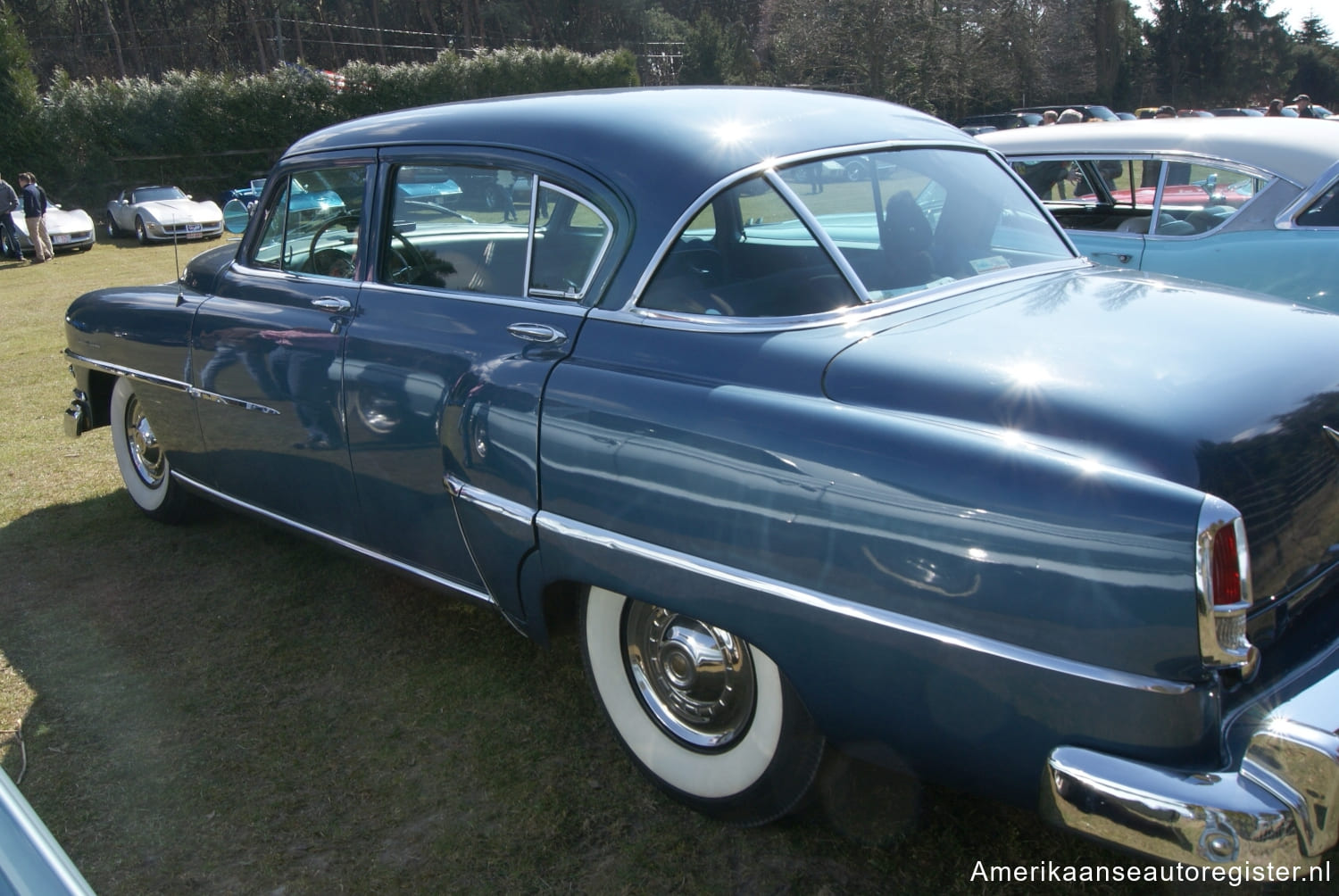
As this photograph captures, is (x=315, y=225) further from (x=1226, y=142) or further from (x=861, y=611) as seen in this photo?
(x=1226, y=142)

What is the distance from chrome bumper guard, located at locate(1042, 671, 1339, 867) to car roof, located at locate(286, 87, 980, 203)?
5.35 ft

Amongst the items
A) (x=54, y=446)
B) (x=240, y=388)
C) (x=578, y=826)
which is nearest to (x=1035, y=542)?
(x=578, y=826)

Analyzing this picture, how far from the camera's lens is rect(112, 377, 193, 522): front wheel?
15.2 ft

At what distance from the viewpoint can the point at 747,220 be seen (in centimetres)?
267

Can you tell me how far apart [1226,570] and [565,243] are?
5.87 feet

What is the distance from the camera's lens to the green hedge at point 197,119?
2772 centimetres

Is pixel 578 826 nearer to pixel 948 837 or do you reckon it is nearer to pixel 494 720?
pixel 494 720

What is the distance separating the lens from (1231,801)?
5.40ft

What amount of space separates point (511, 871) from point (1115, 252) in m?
4.61

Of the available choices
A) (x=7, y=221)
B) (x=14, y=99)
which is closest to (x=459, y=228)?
(x=7, y=221)

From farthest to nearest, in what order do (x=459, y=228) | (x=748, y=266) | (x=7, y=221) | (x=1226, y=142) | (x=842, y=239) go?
(x=7, y=221)
(x=1226, y=142)
(x=459, y=228)
(x=842, y=239)
(x=748, y=266)

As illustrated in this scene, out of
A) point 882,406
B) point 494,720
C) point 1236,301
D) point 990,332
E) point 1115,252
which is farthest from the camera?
point 1115,252

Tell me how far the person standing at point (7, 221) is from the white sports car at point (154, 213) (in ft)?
7.83

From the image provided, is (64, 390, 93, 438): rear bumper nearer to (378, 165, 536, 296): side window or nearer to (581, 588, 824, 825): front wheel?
(378, 165, 536, 296): side window
